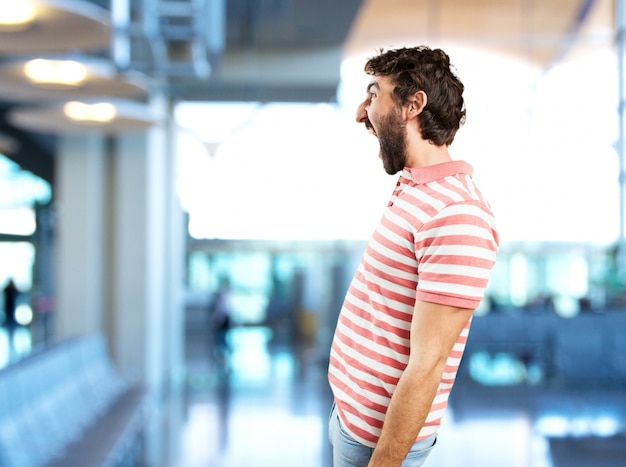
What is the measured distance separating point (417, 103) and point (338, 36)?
36.7 feet

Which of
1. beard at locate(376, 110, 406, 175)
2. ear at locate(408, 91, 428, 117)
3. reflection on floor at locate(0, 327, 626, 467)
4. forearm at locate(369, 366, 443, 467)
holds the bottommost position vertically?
reflection on floor at locate(0, 327, 626, 467)

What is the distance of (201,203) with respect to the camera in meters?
15.4

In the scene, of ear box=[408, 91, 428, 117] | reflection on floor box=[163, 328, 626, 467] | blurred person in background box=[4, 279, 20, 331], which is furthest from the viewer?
blurred person in background box=[4, 279, 20, 331]

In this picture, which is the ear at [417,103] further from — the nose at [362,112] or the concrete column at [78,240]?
the concrete column at [78,240]

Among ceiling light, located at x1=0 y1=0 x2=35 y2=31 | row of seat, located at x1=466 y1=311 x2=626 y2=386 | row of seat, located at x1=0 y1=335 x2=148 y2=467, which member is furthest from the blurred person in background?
ceiling light, located at x1=0 y1=0 x2=35 y2=31

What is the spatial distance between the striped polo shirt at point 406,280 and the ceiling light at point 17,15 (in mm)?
3042

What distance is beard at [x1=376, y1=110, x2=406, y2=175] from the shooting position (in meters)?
1.77

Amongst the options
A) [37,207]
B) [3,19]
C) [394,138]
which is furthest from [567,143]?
[37,207]

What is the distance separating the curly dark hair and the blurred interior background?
5.05m

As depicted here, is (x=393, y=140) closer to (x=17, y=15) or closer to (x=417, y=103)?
(x=417, y=103)

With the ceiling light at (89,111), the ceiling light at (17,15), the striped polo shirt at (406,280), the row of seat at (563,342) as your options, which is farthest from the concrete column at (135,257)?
the striped polo shirt at (406,280)

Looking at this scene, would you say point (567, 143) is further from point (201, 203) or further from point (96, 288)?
point (96, 288)

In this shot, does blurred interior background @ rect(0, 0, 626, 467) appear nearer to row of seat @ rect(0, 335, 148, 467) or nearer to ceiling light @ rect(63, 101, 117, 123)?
ceiling light @ rect(63, 101, 117, 123)

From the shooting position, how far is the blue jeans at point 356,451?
5.96 ft
